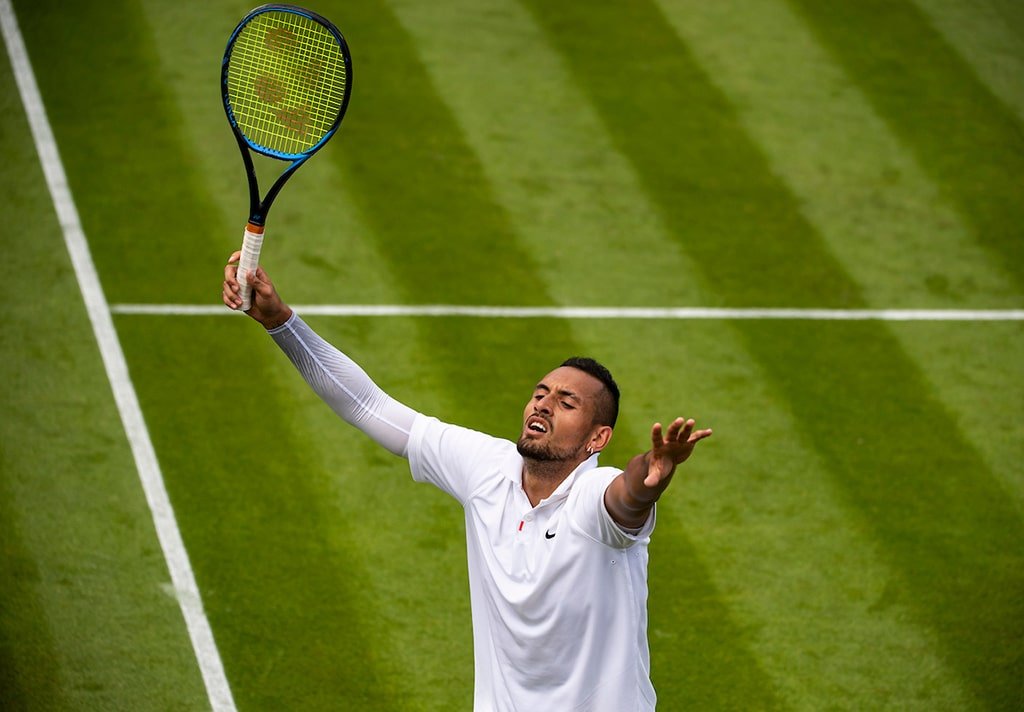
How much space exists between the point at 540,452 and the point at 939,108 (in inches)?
344

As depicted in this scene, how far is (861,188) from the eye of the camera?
37.1 ft

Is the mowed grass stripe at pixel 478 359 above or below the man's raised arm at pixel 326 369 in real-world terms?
below

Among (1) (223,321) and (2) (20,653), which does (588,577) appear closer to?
(2) (20,653)

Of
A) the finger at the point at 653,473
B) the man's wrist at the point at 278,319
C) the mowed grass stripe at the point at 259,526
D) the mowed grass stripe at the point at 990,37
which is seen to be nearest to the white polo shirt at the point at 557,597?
the finger at the point at 653,473

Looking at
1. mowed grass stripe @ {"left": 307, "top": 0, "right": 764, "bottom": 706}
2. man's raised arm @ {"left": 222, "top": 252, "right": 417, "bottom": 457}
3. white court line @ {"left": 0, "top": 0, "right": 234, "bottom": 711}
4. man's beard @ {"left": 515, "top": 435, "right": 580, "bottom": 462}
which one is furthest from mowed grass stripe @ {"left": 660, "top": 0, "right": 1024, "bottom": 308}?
man's beard @ {"left": 515, "top": 435, "right": 580, "bottom": 462}

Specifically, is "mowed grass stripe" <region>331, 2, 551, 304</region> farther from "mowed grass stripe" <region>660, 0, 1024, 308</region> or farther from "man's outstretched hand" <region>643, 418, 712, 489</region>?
"man's outstretched hand" <region>643, 418, 712, 489</region>

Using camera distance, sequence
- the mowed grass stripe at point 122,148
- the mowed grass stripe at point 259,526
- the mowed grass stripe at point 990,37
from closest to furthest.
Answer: the mowed grass stripe at point 259,526 < the mowed grass stripe at point 122,148 < the mowed grass stripe at point 990,37

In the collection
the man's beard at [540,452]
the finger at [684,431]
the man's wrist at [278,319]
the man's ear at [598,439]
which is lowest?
the man's ear at [598,439]

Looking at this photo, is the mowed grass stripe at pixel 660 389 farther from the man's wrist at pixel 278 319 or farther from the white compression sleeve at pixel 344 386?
the man's wrist at pixel 278 319

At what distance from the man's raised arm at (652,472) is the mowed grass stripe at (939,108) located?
714 centimetres

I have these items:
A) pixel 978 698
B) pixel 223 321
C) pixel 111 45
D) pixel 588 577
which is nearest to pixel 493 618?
pixel 588 577

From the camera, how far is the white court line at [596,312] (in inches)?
377

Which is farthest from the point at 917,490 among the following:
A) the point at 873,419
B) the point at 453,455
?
the point at 453,455

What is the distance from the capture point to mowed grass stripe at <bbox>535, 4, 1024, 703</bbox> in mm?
7699
